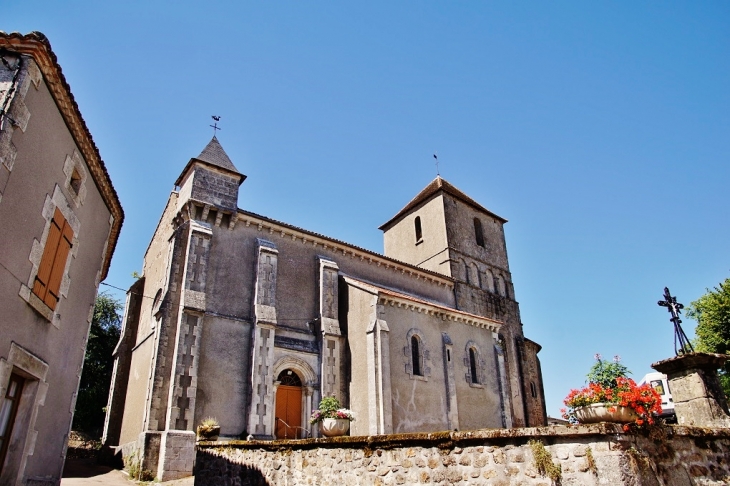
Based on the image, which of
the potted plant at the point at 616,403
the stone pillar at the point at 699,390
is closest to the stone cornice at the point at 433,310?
the stone pillar at the point at 699,390

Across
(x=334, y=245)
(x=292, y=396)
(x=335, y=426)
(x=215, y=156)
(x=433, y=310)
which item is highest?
(x=215, y=156)

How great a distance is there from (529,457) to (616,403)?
112 centimetres

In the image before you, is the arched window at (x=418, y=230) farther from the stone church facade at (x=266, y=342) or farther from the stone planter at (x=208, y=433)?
the stone planter at (x=208, y=433)

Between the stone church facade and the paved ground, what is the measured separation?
2.24 ft

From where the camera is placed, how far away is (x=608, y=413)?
5.32m

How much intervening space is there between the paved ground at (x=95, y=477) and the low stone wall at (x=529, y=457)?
25.4 feet

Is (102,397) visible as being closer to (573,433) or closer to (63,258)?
(63,258)

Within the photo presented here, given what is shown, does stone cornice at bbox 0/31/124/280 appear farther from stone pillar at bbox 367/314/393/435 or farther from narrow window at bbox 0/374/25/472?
stone pillar at bbox 367/314/393/435

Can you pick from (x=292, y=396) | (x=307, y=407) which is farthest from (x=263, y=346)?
(x=307, y=407)

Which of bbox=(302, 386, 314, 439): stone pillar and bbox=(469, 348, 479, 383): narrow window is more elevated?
bbox=(469, 348, 479, 383): narrow window

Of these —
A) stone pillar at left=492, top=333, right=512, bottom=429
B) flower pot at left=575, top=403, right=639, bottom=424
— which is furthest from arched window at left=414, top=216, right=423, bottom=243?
flower pot at left=575, top=403, right=639, bottom=424

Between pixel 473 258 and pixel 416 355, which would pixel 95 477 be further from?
pixel 473 258

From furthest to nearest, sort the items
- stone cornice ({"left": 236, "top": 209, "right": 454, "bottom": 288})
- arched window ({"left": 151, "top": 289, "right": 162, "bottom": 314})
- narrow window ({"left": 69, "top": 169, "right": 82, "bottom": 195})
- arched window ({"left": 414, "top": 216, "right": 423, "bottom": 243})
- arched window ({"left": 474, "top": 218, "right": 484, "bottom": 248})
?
arched window ({"left": 474, "top": 218, "right": 484, "bottom": 248}) → arched window ({"left": 414, "top": 216, "right": 423, "bottom": 243}) → stone cornice ({"left": 236, "top": 209, "right": 454, "bottom": 288}) → arched window ({"left": 151, "top": 289, "right": 162, "bottom": 314}) → narrow window ({"left": 69, "top": 169, "right": 82, "bottom": 195})

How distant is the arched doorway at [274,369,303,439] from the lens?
17.7 meters
